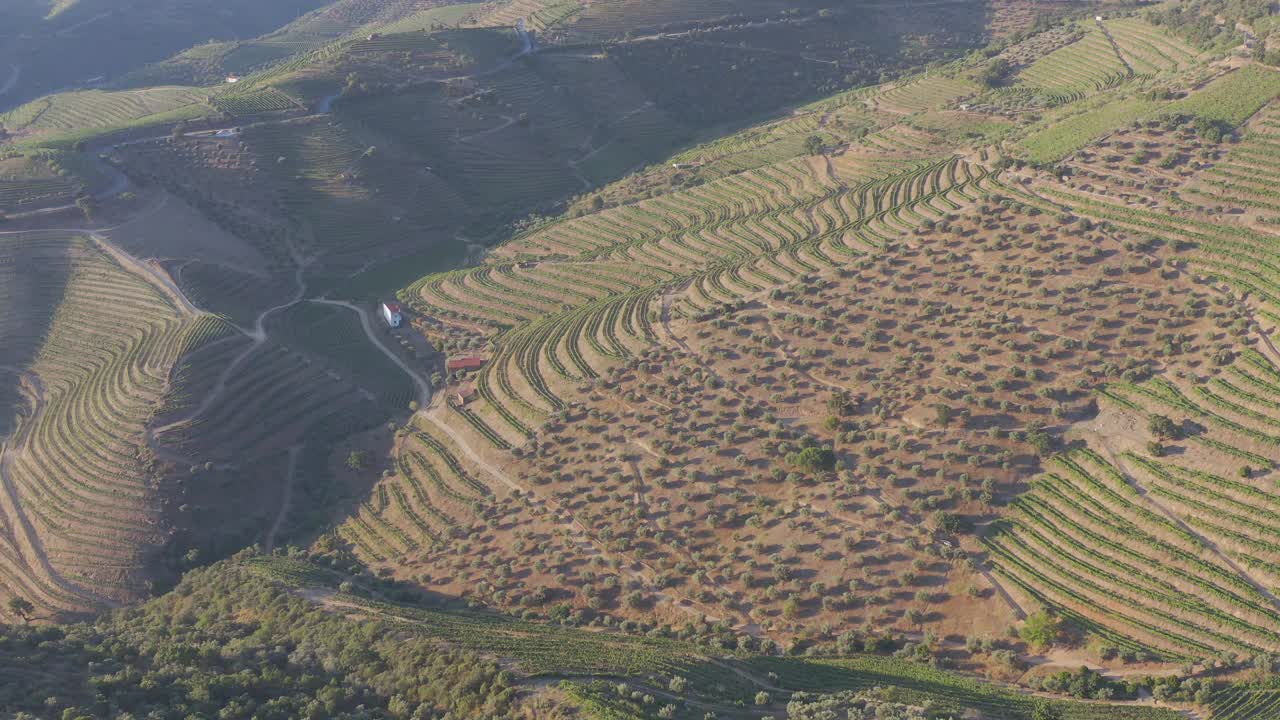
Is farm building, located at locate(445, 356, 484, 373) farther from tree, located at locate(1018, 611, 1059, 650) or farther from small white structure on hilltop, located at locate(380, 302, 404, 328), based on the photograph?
tree, located at locate(1018, 611, 1059, 650)

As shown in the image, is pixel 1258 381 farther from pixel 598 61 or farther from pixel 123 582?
pixel 598 61

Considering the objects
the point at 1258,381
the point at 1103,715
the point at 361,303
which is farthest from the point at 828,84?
the point at 1103,715

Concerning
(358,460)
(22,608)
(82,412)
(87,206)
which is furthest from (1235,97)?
(87,206)

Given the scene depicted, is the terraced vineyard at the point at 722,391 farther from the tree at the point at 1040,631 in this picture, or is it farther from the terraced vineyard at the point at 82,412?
the terraced vineyard at the point at 82,412

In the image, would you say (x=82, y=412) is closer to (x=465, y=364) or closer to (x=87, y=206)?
(x=465, y=364)

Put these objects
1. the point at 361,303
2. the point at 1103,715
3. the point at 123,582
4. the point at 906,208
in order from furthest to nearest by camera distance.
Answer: the point at 361,303
the point at 906,208
the point at 123,582
the point at 1103,715
